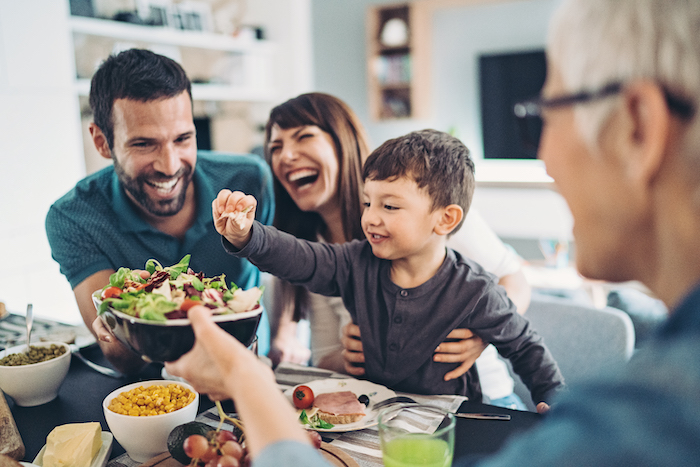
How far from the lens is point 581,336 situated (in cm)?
168

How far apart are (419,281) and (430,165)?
0.31 m

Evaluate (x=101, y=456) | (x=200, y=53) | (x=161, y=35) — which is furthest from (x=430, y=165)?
(x=200, y=53)

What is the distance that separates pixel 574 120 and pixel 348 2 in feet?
19.4

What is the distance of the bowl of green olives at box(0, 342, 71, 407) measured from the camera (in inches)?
46.9

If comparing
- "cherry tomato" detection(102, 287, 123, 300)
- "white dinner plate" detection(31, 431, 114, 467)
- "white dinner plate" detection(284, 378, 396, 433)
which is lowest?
"white dinner plate" detection(284, 378, 396, 433)

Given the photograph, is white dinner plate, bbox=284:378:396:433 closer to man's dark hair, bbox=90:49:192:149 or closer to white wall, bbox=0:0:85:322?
man's dark hair, bbox=90:49:192:149

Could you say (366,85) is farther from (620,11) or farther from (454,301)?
(620,11)

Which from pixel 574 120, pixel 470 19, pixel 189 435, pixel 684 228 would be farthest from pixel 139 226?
pixel 470 19

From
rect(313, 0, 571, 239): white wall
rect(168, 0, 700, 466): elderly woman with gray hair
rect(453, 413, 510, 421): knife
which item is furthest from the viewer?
rect(313, 0, 571, 239): white wall

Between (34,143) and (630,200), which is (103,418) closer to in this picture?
(630,200)

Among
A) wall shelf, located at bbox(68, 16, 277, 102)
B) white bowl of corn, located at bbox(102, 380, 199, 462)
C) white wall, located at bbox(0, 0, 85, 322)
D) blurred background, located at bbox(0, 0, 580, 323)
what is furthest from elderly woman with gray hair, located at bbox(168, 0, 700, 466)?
blurred background, located at bbox(0, 0, 580, 323)

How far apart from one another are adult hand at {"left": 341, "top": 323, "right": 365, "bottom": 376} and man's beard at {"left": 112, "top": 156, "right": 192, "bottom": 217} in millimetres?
708

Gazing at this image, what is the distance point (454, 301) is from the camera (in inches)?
52.6

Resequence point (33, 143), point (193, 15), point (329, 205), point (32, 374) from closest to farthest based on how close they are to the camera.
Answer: point (32, 374) < point (329, 205) < point (33, 143) < point (193, 15)
